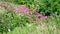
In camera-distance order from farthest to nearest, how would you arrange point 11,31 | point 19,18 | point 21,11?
point 21,11
point 19,18
point 11,31

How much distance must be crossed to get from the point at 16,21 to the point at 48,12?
1305mm

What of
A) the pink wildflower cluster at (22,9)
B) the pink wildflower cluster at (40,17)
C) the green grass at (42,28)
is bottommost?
the green grass at (42,28)

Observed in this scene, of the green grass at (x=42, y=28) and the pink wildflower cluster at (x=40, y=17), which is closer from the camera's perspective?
the green grass at (x=42, y=28)

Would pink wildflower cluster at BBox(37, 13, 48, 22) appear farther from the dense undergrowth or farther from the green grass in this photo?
the green grass

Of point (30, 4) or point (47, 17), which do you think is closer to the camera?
point (47, 17)

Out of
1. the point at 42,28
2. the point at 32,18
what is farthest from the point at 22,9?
the point at 42,28

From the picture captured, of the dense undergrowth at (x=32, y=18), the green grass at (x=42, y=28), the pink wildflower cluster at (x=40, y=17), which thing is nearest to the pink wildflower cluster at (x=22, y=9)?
the dense undergrowth at (x=32, y=18)

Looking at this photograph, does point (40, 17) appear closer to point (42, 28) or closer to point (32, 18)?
point (32, 18)

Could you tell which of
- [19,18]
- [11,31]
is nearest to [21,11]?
[19,18]

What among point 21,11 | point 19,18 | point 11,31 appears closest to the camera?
point 11,31

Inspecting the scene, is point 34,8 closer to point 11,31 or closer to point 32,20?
point 32,20

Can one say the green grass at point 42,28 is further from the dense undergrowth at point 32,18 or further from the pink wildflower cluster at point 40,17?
the pink wildflower cluster at point 40,17

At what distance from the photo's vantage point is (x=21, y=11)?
318 inches

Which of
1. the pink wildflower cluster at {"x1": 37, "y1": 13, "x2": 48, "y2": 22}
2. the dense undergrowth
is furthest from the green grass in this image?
the pink wildflower cluster at {"x1": 37, "y1": 13, "x2": 48, "y2": 22}
